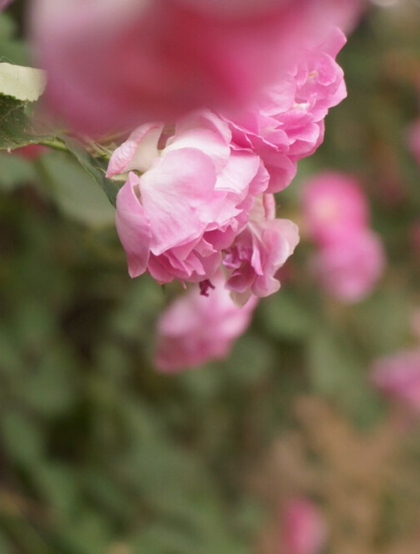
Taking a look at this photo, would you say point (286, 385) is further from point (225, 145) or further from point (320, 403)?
point (225, 145)

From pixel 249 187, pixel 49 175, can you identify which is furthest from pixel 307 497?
pixel 249 187

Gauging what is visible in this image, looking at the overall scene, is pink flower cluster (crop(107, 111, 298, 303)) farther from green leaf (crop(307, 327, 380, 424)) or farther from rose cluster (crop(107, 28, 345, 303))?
green leaf (crop(307, 327, 380, 424))

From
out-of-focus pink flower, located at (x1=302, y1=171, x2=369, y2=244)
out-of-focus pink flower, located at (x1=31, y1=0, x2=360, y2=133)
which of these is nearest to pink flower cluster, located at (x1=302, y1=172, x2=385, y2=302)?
out-of-focus pink flower, located at (x1=302, y1=171, x2=369, y2=244)

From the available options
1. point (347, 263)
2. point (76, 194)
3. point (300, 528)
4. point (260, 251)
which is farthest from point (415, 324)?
point (260, 251)

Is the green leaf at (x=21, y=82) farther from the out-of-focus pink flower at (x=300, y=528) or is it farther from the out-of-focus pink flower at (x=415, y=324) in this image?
the out-of-focus pink flower at (x=300, y=528)

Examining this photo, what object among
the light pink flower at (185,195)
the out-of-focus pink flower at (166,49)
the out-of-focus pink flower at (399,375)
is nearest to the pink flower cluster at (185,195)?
the light pink flower at (185,195)

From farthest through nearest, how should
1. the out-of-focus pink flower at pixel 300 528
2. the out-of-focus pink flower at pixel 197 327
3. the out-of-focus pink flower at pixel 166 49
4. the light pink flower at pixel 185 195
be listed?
1. the out-of-focus pink flower at pixel 300 528
2. the out-of-focus pink flower at pixel 197 327
3. the light pink flower at pixel 185 195
4. the out-of-focus pink flower at pixel 166 49
